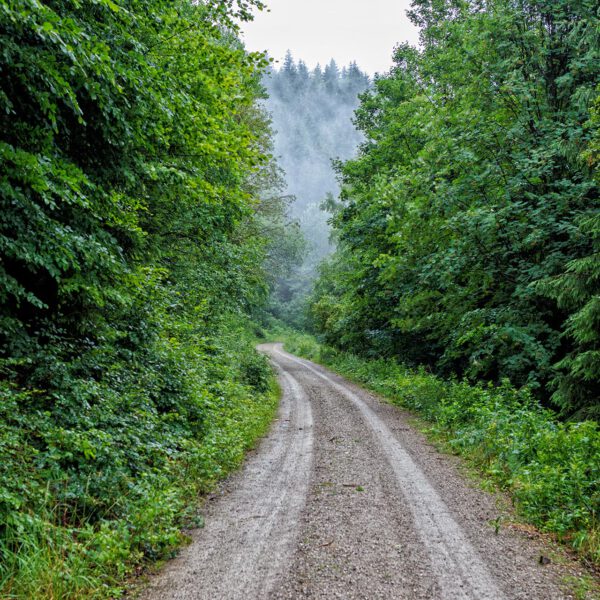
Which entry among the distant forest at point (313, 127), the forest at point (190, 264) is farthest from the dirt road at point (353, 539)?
the distant forest at point (313, 127)

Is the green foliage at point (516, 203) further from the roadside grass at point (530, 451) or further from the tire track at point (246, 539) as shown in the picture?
the tire track at point (246, 539)

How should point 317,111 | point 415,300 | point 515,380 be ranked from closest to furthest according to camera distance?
point 515,380
point 415,300
point 317,111

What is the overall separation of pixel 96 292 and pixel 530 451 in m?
6.91

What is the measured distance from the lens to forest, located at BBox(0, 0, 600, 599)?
4.07m

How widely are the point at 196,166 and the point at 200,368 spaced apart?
462 centimetres

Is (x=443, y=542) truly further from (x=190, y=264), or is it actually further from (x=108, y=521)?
(x=190, y=264)

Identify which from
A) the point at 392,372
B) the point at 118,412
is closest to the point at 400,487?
the point at 118,412

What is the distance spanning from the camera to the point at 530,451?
645 cm

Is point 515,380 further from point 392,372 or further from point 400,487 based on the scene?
point 392,372

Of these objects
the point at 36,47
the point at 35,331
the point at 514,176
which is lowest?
the point at 35,331

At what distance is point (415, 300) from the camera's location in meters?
13.2

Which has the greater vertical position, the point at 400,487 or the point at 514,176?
the point at 514,176

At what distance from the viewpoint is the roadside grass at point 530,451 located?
4.73m

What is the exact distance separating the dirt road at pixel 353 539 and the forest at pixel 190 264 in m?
0.48
